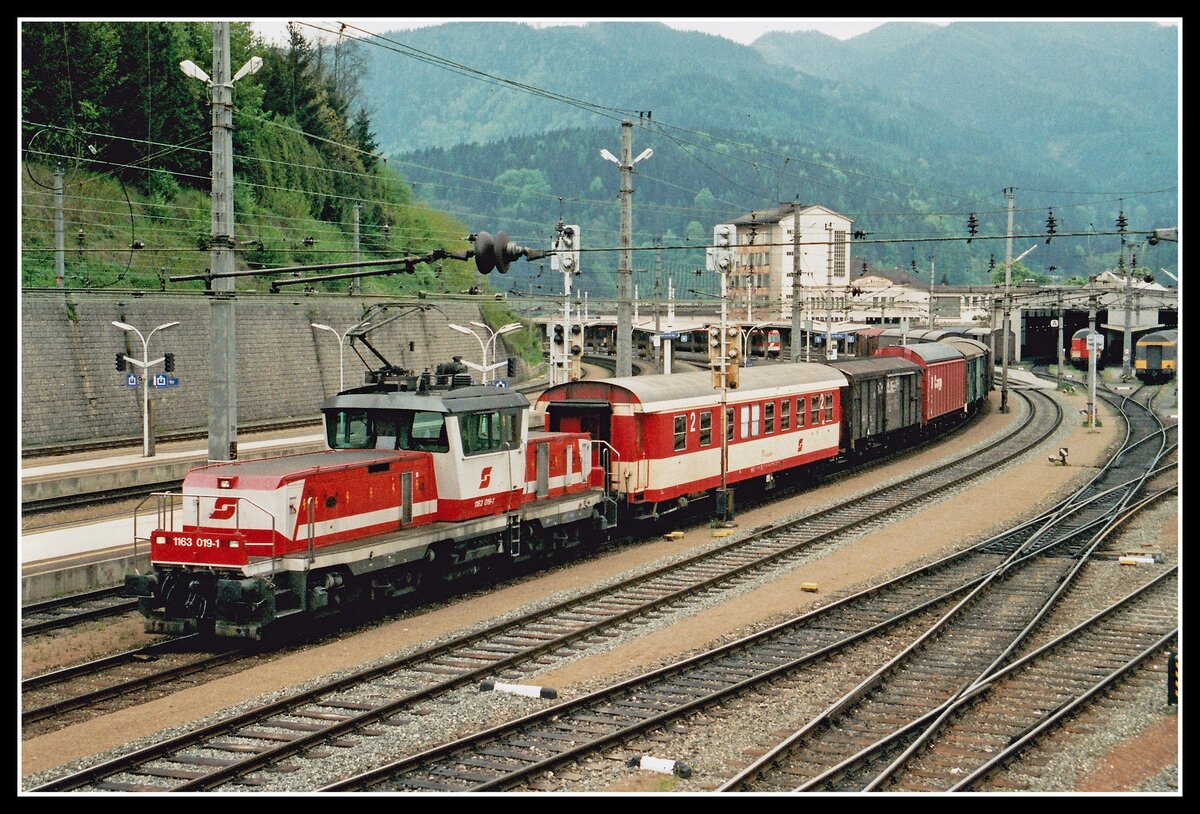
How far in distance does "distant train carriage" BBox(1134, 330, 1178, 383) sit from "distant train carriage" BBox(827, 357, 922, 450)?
39.8 m

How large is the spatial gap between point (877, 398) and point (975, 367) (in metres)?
17.6

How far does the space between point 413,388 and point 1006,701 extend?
410 inches

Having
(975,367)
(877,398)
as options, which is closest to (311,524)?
(877,398)

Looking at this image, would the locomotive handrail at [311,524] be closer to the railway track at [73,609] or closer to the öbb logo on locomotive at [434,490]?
the öbb logo on locomotive at [434,490]

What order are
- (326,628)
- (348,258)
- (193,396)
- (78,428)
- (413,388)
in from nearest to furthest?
(326,628) → (413,388) → (78,428) → (193,396) → (348,258)

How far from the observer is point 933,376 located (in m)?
46.7

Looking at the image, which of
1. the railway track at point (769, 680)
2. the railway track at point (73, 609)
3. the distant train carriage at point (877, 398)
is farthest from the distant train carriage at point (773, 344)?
the railway track at point (73, 609)

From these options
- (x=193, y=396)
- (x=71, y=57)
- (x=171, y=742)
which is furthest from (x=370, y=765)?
(x=71, y=57)

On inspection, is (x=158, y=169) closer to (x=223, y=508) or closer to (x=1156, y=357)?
(x=223, y=508)

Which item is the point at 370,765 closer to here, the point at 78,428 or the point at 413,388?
the point at 413,388

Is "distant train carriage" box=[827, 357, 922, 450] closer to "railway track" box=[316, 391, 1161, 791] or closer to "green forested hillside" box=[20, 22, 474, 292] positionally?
"railway track" box=[316, 391, 1161, 791]

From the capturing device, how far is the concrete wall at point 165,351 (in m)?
44.5
